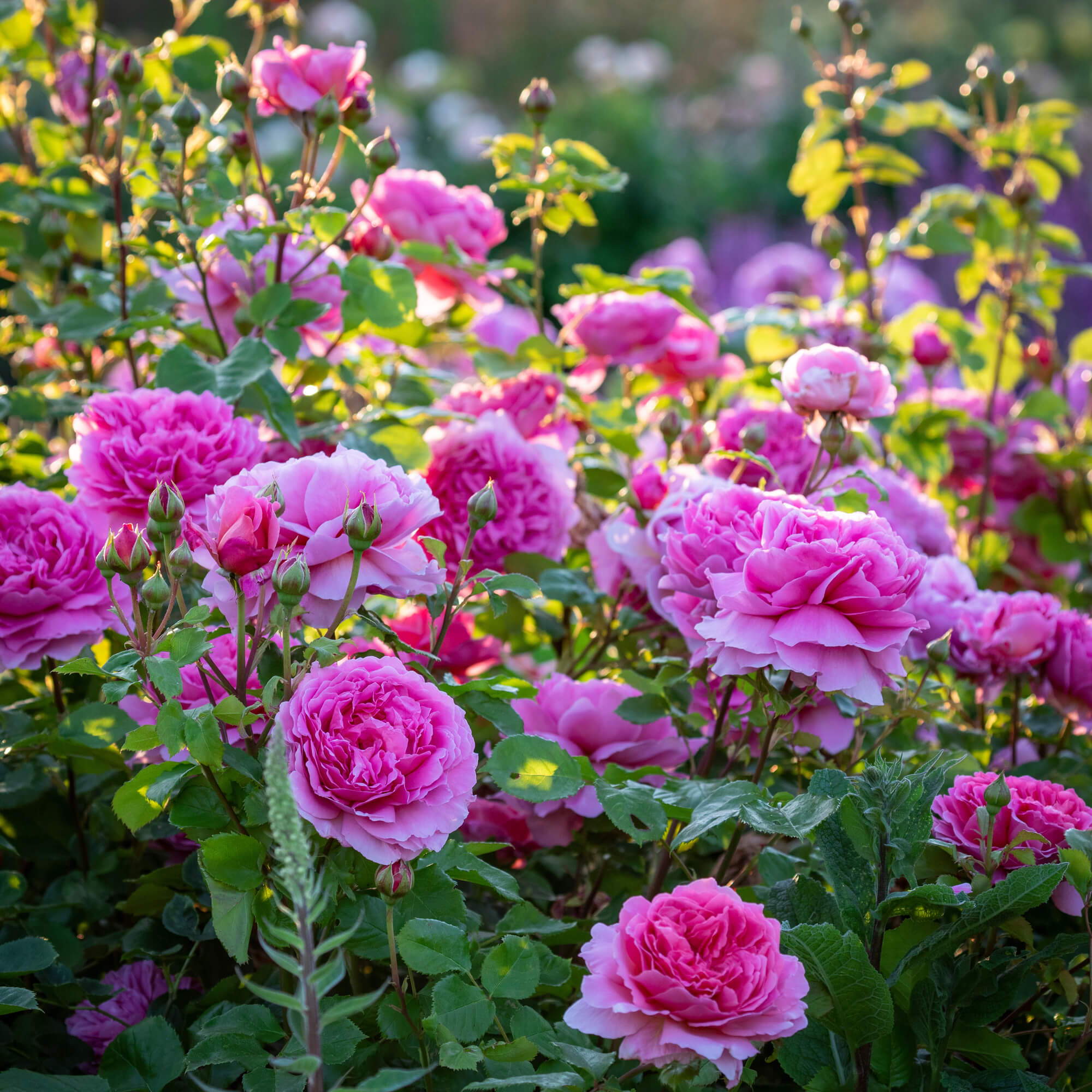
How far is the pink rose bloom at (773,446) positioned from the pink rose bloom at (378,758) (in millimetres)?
534

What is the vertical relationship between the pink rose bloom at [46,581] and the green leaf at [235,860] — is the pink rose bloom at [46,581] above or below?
above

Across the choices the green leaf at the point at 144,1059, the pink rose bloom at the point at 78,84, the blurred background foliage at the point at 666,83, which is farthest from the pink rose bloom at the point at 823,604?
the blurred background foliage at the point at 666,83

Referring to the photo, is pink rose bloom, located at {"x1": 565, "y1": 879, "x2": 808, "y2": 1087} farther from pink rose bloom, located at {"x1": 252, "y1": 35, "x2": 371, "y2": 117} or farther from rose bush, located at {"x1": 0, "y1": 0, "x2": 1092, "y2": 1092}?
pink rose bloom, located at {"x1": 252, "y1": 35, "x2": 371, "y2": 117}

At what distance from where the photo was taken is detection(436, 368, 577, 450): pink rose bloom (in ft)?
4.12

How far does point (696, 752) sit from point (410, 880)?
0.48m

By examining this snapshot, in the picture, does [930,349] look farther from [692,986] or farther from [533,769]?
[692,986]

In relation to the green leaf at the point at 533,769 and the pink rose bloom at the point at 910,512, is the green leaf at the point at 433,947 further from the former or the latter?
the pink rose bloom at the point at 910,512

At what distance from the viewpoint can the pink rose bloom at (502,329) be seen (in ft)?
5.08

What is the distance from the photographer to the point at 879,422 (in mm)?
1528

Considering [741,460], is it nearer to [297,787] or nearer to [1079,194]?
[297,787]

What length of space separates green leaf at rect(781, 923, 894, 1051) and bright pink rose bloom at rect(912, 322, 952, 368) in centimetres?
100

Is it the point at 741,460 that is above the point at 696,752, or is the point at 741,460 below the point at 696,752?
above

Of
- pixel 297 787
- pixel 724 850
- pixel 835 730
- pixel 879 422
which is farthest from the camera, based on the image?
pixel 879 422

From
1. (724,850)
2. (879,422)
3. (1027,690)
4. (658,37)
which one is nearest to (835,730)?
(724,850)
